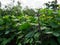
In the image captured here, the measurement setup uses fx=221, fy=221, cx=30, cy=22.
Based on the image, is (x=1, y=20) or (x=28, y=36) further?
(x=1, y=20)

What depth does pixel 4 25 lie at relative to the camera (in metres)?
3.06

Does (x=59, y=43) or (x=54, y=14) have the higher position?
(x=54, y=14)

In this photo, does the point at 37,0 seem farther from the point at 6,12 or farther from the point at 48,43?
the point at 48,43

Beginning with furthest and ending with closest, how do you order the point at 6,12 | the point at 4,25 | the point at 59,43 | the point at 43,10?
the point at 6,12 < the point at 4,25 < the point at 43,10 < the point at 59,43

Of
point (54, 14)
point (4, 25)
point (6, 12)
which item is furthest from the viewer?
point (6, 12)

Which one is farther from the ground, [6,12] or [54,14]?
[54,14]

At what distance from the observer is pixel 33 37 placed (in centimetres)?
245

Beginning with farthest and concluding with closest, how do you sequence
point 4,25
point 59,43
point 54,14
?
point 4,25
point 54,14
point 59,43

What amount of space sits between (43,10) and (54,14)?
0.26 metres

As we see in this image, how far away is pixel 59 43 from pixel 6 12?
3412 millimetres

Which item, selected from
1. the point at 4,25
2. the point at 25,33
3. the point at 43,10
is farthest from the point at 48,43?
the point at 4,25

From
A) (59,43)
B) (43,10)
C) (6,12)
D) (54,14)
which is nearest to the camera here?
(59,43)

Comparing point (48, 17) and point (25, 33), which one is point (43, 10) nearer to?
point (48, 17)

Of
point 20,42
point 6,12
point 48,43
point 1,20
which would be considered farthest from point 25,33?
point 6,12
